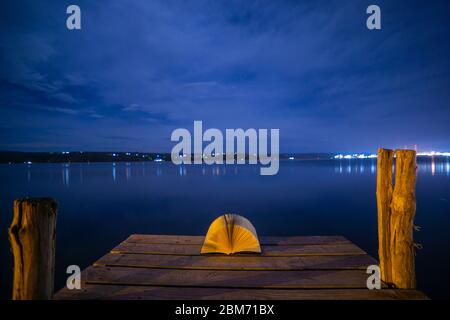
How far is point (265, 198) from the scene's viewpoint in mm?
25984

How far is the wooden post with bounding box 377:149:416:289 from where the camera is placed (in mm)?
4250

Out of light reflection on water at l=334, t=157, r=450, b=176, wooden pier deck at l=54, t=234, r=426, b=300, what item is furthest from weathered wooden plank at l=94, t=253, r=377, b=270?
light reflection on water at l=334, t=157, r=450, b=176

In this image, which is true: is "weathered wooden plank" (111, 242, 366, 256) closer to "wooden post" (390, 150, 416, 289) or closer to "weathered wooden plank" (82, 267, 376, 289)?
"weathered wooden plank" (82, 267, 376, 289)

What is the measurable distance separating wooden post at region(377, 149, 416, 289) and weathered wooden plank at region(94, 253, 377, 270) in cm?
80

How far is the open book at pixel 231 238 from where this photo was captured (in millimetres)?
5910

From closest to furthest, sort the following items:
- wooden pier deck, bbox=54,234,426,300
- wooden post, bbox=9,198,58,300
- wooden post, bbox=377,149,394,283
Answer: wooden post, bbox=9,198,58,300 → wooden pier deck, bbox=54,234,426,300 → wooden post, bbox=377,149,394,283

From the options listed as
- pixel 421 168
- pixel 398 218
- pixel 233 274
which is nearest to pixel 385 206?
pixel 398 218

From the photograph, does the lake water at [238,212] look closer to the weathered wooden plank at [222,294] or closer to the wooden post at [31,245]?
the weathered wooden plank at [222,294]

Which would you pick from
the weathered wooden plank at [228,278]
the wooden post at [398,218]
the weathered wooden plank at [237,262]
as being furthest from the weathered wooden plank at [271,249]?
the wooden post at [398,218]

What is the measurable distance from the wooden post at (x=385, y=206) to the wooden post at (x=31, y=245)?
213 inches

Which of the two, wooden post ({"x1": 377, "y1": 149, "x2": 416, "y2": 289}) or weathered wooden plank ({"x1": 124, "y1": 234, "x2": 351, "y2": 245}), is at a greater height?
wooden post ({"x1": 377, "y1": 149, "x2": 416, "y2": 289})

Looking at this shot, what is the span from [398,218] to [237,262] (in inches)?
129
